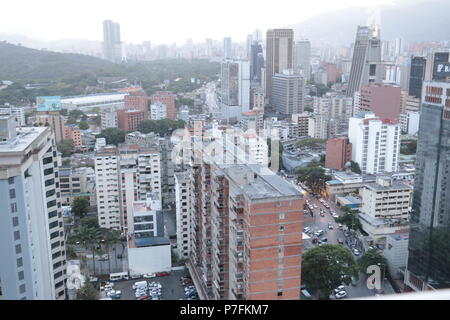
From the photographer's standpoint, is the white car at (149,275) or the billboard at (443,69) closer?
the billboard at (443,69)

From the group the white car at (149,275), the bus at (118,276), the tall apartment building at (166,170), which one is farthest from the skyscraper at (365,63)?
the bus at (118,276)

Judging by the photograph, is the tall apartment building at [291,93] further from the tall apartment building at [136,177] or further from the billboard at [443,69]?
the billboard at [443,69]

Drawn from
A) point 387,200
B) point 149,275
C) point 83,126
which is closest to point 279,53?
point 83,126

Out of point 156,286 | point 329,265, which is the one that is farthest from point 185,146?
point 329,265

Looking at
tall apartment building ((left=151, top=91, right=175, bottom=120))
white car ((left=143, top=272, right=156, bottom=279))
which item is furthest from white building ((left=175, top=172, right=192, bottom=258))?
tall apartment building ((left=151, top=91, right=175, bottom=120))

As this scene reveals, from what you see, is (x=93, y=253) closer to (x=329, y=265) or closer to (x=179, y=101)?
(x=329, y=265)

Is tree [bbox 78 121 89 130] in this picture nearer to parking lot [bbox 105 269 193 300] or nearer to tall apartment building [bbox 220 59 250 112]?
tall apartment building [bbox 220 59 250 112]

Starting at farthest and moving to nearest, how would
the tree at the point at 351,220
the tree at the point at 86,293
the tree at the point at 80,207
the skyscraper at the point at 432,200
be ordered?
the tree at the point at 80,207
the tree at the point at 351,220
the skyscraper at the point at 432,200
the tree at the point at 86,293
